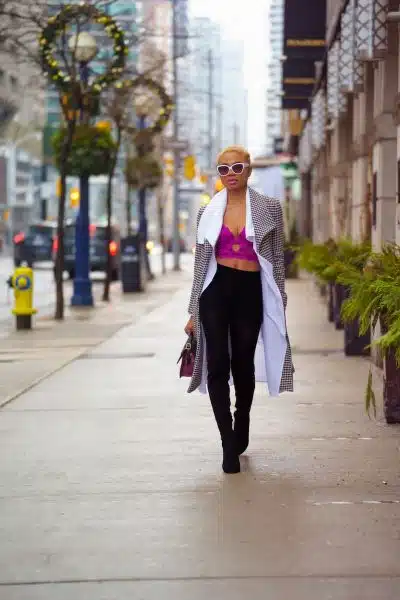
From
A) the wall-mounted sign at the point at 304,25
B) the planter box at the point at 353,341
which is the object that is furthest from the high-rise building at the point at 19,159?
the planter box at the point at 353,341

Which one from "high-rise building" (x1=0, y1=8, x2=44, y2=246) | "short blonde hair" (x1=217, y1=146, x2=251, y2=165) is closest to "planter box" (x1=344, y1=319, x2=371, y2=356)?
"short blonde hair" (x1=217, y1=146, x2=251, y2=165)

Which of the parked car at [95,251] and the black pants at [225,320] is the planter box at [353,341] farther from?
the parked car at [95,251]

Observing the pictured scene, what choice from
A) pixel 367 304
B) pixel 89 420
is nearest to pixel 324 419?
pixel 89 420

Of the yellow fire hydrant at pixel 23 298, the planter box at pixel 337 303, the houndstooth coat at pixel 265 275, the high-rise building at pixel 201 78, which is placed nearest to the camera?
the houndstooth coat at pixel 265 275

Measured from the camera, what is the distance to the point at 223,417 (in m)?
7.96

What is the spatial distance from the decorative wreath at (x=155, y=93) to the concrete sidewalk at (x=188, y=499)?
61.2ft

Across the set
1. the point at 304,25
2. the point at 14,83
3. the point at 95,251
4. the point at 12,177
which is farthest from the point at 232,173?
the point at 12,177

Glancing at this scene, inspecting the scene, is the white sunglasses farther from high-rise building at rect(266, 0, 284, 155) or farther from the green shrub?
high-rise building at rect(266, 0, 284, 155)

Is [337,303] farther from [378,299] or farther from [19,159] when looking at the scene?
[19,159]

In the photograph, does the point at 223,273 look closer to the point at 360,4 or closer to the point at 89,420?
the point at 89,420

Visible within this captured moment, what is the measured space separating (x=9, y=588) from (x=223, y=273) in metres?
2.87

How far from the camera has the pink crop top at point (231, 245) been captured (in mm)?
7938

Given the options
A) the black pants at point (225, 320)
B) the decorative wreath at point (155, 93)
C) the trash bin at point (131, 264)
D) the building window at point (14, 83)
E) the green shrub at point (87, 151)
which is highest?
the building window at point (14, 83)

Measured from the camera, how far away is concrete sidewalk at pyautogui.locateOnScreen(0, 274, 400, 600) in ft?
18.4
